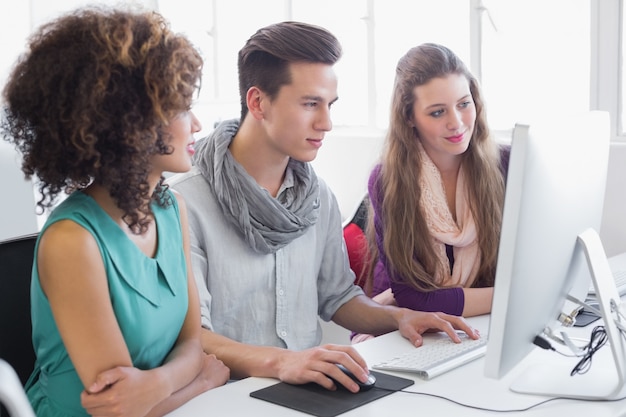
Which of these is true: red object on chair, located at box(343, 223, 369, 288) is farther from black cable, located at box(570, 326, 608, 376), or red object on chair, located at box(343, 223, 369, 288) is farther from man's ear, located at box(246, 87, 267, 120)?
black cable, located at box(570, 326, 608, 376)

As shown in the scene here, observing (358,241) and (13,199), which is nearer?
(358,241)

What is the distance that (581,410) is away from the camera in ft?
4.17

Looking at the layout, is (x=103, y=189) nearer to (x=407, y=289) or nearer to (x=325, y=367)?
(x=325, y=367)

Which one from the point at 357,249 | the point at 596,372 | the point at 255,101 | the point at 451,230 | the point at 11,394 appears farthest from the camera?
the point at 357,249

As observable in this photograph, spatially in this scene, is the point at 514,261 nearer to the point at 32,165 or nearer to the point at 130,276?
the point at 130,276

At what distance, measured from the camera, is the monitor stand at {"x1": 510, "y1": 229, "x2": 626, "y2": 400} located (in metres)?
1.30

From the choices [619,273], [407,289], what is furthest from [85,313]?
[619,273]

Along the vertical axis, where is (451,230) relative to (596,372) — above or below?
above

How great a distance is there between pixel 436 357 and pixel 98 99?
0.76m

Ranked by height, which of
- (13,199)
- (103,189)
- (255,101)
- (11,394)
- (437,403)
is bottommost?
(437,403)

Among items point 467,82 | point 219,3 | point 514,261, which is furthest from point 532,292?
point 219,3

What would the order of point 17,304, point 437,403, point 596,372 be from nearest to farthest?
1. point 437,403
2. point 596,372
3. point 17,304

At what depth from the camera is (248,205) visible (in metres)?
1.88

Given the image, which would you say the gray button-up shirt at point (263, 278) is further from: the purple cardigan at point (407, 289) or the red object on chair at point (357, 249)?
the red object on chair at point (357, 249)
